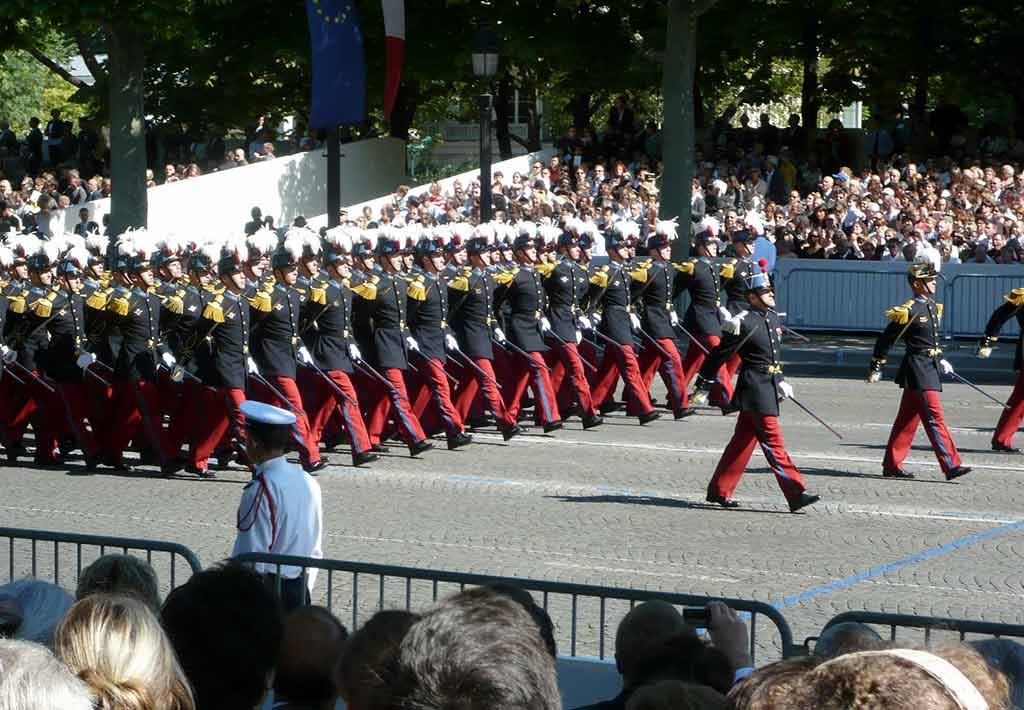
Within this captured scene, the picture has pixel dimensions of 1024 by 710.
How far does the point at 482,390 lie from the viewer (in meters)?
15.2

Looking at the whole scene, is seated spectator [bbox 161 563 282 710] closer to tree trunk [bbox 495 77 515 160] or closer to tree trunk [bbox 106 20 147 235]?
tree trunk [bbox 106 20 147 235]

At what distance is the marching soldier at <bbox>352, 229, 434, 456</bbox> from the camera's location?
14.3 metres

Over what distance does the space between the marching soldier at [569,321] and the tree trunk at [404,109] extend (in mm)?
19518

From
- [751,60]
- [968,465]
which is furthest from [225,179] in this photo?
[968,465]

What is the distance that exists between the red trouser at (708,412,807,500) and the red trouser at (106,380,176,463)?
4.59 meters

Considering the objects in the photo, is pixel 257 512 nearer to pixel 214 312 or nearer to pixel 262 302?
pixel 214 312

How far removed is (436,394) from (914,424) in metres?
3.95

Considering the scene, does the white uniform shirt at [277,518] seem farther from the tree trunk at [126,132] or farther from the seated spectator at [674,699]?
the tree trunk at [126,132]

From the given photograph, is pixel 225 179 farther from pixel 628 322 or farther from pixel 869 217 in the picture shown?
pixel 628 322

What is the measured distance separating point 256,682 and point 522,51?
26.6 meters

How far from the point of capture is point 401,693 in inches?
118

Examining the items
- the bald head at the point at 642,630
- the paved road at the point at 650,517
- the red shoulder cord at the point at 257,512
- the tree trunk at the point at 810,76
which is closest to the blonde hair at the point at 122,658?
the bald head at the point at 642,630

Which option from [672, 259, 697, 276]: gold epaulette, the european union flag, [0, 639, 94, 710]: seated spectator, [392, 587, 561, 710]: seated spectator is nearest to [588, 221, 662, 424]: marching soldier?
[672, 259, 697, 276]: gold epaulette

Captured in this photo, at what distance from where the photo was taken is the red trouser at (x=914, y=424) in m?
12.8
